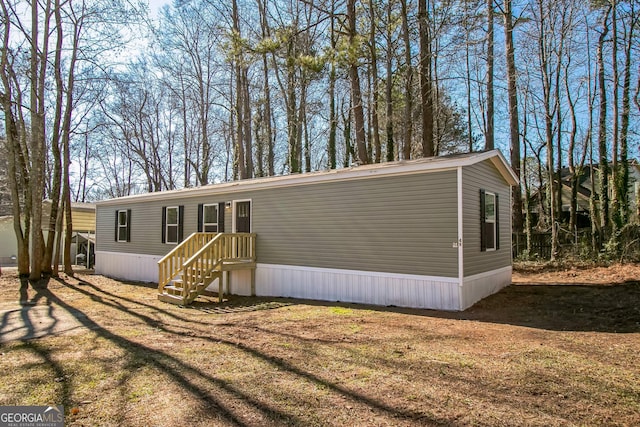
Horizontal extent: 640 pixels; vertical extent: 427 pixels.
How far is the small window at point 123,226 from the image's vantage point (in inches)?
557

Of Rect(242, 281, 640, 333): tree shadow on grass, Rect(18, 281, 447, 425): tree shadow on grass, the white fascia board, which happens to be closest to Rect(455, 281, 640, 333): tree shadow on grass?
Rect(242, 281, 640, 333): tree shadow on grass

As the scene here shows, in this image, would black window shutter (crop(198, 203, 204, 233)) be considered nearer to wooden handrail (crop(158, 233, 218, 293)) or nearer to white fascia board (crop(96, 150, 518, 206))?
white fascia board (crop(96, 150, 518, 206))

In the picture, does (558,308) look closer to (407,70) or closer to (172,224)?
(407,70)

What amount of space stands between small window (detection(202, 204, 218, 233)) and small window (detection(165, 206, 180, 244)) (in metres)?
1.30

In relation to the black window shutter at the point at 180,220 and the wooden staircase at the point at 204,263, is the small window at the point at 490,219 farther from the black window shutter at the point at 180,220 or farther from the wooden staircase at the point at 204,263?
the black window shutter at the point at 180,220

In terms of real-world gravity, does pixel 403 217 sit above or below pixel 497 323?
above

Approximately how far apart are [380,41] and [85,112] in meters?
11.7

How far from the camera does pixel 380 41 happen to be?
14953 mm

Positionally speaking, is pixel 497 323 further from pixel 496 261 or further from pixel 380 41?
pixel 380 41

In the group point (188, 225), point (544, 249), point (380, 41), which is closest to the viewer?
point (188, 225)

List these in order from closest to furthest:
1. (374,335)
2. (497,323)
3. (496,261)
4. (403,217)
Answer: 1. (374,335)
2. (497,323)
3. (403,217)
4. (496,261)

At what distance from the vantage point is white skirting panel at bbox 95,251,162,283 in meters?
13.0

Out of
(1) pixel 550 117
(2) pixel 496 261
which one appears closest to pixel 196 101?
(1) pixel 550 117
